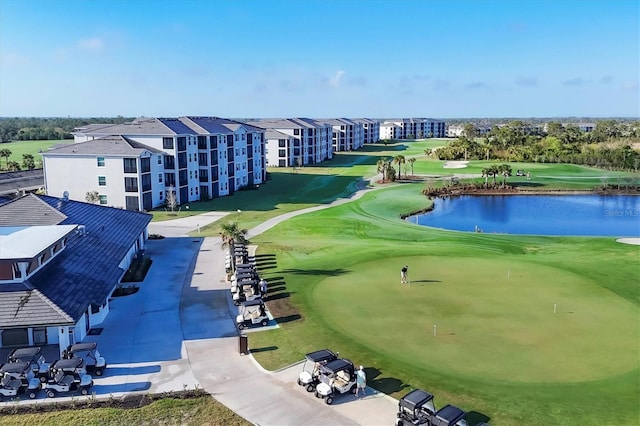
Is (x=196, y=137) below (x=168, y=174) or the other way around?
the other way around

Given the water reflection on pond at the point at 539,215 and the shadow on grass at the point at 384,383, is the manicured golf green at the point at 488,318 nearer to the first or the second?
the shadow on grass at the point at 384,383

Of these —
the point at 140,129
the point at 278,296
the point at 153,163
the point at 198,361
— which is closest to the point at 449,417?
the point at 198,361

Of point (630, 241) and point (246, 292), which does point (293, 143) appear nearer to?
point (630, 241)

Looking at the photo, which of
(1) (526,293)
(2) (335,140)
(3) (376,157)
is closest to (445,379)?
(1) (526,293)

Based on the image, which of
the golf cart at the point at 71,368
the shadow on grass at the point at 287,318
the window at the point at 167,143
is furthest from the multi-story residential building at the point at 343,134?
the golf cart at the point at 71,368

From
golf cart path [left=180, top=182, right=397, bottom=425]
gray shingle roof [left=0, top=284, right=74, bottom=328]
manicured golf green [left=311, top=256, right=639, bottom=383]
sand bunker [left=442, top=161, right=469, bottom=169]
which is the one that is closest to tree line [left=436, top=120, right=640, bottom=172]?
sand bunker [left=442, top=161, right=469, bottom=169]

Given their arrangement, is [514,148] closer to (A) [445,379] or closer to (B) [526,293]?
(B) [526,293]

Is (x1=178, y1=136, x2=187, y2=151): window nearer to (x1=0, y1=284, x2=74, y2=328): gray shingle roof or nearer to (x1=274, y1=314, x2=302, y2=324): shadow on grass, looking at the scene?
(x1=274, y1=314, x2=302, y2=324): shadow on grass
